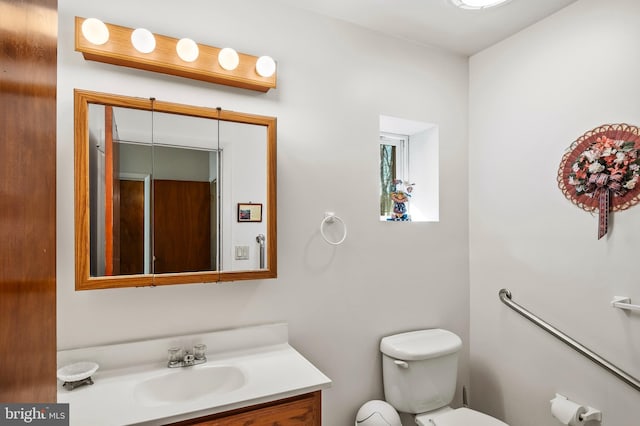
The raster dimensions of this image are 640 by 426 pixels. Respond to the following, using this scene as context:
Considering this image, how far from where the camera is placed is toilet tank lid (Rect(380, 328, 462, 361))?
1846mm

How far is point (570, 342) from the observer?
1758 mm

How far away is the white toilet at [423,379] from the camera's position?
183 cm

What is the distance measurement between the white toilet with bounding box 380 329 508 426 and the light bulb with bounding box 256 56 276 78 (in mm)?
1488

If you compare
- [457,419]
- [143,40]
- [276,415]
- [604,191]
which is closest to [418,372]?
[457,419]

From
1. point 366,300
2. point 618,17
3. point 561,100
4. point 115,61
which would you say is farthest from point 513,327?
point 115,61

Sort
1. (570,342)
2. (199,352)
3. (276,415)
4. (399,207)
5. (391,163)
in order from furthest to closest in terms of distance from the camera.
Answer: (391,163) < (399,207) < (570,342) < (199,352) < (276,415)

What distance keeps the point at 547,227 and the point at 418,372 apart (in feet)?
3.32

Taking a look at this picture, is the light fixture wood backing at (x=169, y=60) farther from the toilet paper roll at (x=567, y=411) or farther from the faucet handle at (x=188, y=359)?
the toilet paper roll at (x=567, y=411)

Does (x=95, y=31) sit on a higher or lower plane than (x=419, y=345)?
higher

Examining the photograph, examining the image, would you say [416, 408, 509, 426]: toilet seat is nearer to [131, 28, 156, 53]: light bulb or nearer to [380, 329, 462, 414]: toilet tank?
[380, 329, 462, 414]: toilet tank

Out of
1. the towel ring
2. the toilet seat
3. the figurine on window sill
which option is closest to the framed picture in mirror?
the towel ring

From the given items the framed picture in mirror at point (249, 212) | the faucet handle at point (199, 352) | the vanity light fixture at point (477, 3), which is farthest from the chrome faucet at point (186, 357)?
the vanity light fixture at point (477, 3)

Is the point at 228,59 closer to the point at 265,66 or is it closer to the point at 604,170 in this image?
the point at 265,66

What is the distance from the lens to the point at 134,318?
1.48 metres
